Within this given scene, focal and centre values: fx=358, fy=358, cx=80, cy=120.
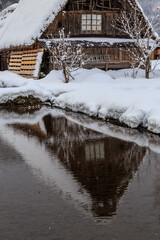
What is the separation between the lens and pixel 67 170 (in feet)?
23.0

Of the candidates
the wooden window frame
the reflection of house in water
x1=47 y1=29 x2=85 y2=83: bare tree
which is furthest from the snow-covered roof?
the reflection of house in water

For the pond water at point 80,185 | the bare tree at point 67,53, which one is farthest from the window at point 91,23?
the pond water at point 80,185

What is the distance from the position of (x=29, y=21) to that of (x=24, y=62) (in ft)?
10.4

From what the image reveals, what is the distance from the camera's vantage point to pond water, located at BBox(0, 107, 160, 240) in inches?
175

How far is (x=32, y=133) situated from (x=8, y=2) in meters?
48.8

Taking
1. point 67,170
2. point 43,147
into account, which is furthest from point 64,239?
point 43,147

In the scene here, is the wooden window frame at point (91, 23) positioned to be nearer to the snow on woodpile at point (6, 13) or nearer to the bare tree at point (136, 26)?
the bare tree at point (136, 26)

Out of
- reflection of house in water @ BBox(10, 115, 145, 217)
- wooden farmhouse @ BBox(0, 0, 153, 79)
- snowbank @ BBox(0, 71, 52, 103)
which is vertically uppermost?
wooden farmhouse @ BBox(0, 0, 153, 79)

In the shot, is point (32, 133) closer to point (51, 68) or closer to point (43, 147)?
point (43, 147)

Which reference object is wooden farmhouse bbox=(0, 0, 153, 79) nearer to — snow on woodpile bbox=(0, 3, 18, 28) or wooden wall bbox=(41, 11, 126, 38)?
wooden wall bbox=(41, 11, 126, 38)

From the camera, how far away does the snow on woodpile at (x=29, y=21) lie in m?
24.4

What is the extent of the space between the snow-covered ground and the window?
4456 mm

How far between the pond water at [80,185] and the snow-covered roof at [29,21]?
583 inches

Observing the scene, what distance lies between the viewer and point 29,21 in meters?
27.5
